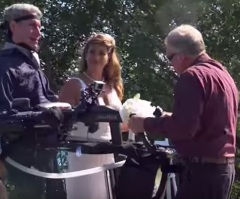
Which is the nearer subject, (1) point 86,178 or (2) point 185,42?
(2) point 185,42

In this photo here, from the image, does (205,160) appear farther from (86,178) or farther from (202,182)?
(86,178)

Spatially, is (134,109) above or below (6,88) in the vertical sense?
below

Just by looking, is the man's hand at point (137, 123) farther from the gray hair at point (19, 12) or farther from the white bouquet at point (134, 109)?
the gray hair at point (19, 12)

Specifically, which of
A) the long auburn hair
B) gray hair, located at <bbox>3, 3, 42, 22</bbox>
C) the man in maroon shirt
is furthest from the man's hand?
the long auburn hair

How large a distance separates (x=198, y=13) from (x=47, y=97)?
4.54 metres

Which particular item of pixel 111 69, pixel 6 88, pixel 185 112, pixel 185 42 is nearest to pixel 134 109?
pixel 185 112

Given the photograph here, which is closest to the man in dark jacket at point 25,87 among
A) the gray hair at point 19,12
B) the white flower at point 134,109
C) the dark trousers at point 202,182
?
the gray hair at point 19,12

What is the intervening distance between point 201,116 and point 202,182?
39 cm

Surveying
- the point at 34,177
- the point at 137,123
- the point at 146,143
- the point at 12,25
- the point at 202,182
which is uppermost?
the point at 12,25

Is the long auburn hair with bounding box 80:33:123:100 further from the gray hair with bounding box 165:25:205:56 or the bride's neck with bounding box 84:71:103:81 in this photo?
the gray hair with bounding box 165:25:205:56

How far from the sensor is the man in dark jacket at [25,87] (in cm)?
397

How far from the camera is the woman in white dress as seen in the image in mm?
4301

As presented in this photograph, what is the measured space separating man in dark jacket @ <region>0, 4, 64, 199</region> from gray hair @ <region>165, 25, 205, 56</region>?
87 cm

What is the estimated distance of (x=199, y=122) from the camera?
13.1 ft
